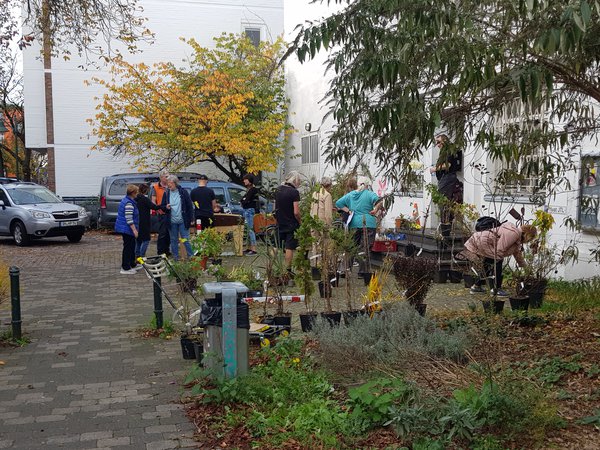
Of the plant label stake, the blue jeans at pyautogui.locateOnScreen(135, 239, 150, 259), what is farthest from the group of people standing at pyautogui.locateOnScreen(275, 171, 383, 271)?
the plant label stake

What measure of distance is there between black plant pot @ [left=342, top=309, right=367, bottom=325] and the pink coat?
2509 mm

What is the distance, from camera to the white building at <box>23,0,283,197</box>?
27.4m

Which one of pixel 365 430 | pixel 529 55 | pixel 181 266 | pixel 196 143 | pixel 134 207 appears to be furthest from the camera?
pixel 196 143

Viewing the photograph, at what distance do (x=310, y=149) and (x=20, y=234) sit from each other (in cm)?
1055

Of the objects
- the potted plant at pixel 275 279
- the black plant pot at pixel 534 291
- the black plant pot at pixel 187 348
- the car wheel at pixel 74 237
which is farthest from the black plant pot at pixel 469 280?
the car wheel at pixel 74 237

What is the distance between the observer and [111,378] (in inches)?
241

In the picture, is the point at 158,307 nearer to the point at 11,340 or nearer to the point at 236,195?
the point at 11,340

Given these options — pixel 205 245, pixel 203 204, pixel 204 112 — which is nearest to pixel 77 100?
pixel 204 112

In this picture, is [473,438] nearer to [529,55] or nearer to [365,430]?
[365,430]

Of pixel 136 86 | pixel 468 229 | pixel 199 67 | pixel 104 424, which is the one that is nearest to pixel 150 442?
pixel 104 424

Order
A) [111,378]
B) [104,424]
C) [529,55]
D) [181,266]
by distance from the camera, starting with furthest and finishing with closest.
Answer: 1. [181,266]
2. [111,378]
3. [529,55]
4. [104,424]

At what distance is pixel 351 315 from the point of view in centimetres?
700

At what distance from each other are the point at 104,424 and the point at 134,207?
802 cm

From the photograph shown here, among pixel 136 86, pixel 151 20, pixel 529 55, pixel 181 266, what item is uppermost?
pixel 151 20
